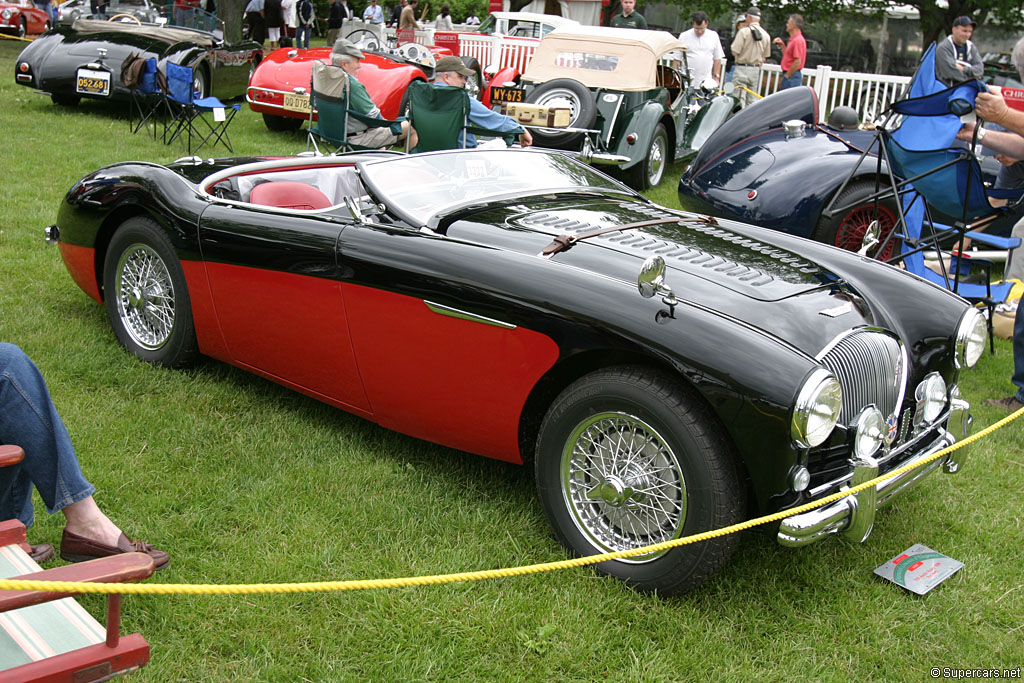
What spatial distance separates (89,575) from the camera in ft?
5.98

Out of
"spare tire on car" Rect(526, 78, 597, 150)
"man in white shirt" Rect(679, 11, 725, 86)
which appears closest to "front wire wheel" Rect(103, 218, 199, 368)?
"spare tire on car" Rect(526, 78, 597, 150)

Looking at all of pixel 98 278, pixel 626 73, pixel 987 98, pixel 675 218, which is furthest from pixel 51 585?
pixel 626 73

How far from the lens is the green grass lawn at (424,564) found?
2699mm

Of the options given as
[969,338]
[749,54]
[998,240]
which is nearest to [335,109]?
[998,240]

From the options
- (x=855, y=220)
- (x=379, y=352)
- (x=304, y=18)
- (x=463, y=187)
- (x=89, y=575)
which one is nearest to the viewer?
(x=89, y=575)

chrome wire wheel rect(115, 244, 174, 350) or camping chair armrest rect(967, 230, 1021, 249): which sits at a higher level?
camping chair armrest rect(967, 230, 1021, 249)

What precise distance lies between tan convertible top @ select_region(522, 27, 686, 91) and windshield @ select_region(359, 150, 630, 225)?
6085 mm

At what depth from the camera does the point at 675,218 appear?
412 cm

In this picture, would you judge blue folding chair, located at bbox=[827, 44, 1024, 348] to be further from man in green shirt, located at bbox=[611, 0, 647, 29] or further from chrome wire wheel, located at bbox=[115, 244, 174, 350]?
man in green shirt, located at bbox=[611, 0, 647, 29]

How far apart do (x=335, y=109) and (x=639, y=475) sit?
268 inches

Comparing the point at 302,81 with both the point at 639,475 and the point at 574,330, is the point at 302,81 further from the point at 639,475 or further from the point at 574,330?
the point at 639,475

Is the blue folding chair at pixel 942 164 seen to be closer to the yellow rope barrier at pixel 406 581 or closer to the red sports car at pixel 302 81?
the yellow rope barrier at pixel 406 581

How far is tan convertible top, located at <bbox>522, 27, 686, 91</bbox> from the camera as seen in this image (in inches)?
406

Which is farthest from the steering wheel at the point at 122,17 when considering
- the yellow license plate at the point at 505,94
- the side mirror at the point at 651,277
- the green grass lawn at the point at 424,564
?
the side mirror at the point at 651,277
